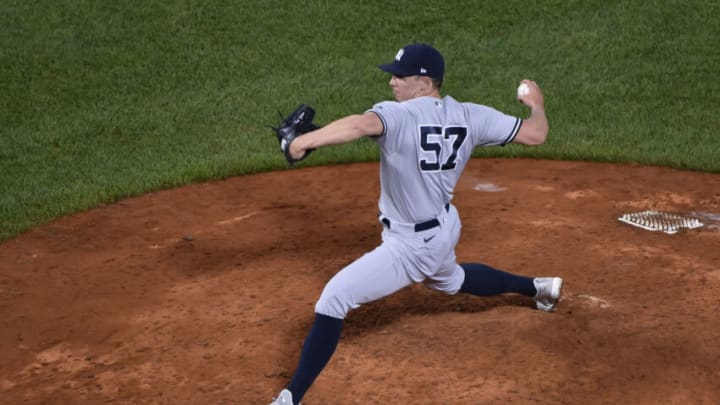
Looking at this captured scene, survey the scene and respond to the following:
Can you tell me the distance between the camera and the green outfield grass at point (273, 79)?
34.6 feet

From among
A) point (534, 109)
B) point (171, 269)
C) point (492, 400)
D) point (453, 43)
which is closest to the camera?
point (492, 400)

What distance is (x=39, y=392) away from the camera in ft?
21.0

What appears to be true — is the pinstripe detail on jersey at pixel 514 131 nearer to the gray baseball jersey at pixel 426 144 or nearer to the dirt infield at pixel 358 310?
the gray baseball jersey at pixel 426 144

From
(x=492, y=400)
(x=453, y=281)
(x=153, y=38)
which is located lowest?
(x=492, y=400)

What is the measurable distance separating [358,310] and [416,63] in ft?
6.31

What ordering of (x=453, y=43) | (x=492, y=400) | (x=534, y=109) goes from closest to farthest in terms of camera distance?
(x=492, y=400) → (x=534, y=109) → (x=453, y=43)

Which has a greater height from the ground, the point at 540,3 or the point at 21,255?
the point at 540,3

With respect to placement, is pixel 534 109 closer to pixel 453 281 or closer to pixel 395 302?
pixel 453 281

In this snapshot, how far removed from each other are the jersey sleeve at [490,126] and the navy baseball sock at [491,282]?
0.90 m

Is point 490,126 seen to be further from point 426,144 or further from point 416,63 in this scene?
point 416,63

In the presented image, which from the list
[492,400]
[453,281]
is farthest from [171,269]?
[492,400]

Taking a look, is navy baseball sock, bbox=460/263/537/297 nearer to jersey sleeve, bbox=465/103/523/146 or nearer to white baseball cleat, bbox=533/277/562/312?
white baseball cleat, bbox=533/277/562/312

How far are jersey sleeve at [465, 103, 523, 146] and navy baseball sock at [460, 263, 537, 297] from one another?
2.95ft

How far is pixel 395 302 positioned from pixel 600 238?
75.8 inches
